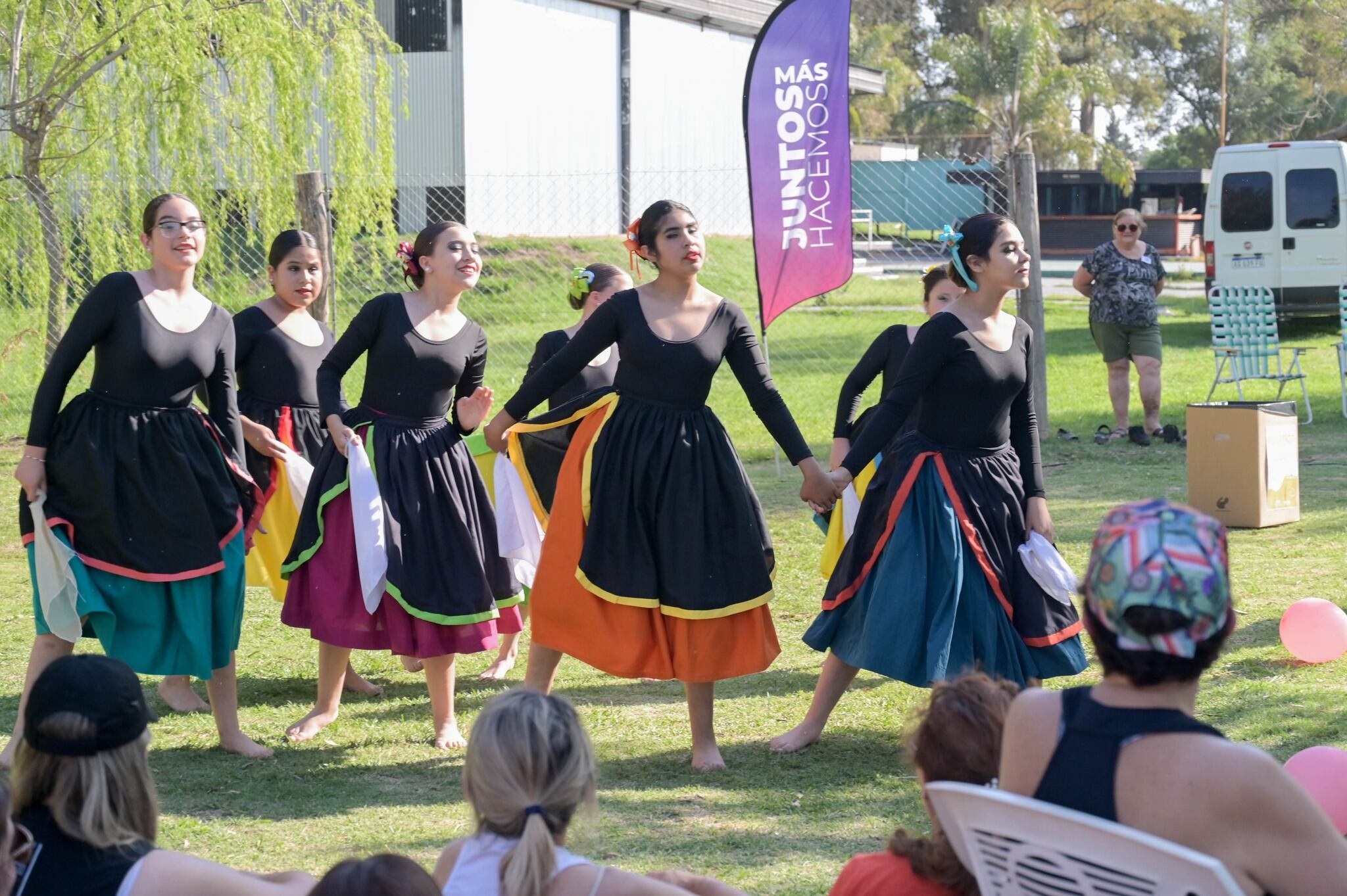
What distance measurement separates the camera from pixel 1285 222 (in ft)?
61.3

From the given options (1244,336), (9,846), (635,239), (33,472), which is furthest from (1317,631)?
(1244,336)

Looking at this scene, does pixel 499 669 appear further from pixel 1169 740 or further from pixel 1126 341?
pixel 1126 341

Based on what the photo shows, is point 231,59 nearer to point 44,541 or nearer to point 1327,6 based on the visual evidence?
point 44,541

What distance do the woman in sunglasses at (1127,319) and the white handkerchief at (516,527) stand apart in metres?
7.48

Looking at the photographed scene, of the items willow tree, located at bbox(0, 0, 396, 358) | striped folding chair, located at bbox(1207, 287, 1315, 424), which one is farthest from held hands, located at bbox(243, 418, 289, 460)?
striped folding chair, located at bbox(1207, 287, 1315, 424)

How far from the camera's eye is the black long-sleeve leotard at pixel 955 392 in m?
4.73

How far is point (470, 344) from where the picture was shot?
5.30m

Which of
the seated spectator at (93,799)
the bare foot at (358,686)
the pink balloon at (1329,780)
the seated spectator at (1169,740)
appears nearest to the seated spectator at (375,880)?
the seated spectator at (93,799)

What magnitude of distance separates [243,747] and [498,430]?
4.67 feet

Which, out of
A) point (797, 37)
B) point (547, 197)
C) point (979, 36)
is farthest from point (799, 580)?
point (979, 36)

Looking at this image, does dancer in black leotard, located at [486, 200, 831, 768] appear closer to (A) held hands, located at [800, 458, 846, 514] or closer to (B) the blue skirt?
(A) held hands, located at [800, 458, 846, 514]

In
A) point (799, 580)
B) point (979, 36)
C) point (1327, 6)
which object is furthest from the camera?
point (979, 36)

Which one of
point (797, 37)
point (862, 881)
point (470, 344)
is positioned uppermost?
point (797, 37)

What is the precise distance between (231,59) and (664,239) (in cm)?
925
